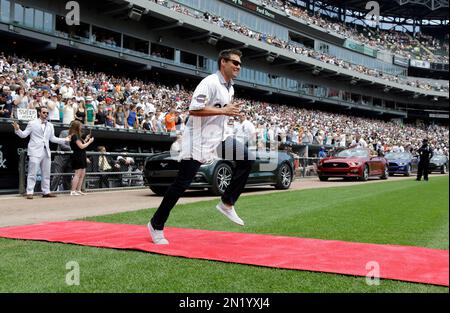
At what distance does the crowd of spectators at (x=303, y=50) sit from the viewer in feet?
129

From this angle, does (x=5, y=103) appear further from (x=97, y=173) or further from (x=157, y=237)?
(x=157, y=237)

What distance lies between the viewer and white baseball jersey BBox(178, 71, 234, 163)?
5.44 m

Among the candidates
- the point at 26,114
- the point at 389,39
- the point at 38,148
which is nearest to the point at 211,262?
the point at 38,148

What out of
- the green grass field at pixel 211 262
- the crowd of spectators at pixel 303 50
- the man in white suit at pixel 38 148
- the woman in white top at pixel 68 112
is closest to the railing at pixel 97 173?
the man in white suit at pixel 38 148

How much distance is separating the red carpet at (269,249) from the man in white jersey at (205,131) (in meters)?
0.45

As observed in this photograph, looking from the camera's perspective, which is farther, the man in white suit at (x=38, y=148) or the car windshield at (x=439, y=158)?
the car windshield at (x=439, y=158)

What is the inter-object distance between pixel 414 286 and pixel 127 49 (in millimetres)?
31642

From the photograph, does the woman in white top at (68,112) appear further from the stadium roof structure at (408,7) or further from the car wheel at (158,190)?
the stadium roof structure at (408,7)

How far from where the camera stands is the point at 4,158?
13484 millimetres

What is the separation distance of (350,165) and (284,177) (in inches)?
261

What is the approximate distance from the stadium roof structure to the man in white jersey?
66.7 metres

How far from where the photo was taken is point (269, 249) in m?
5.06
